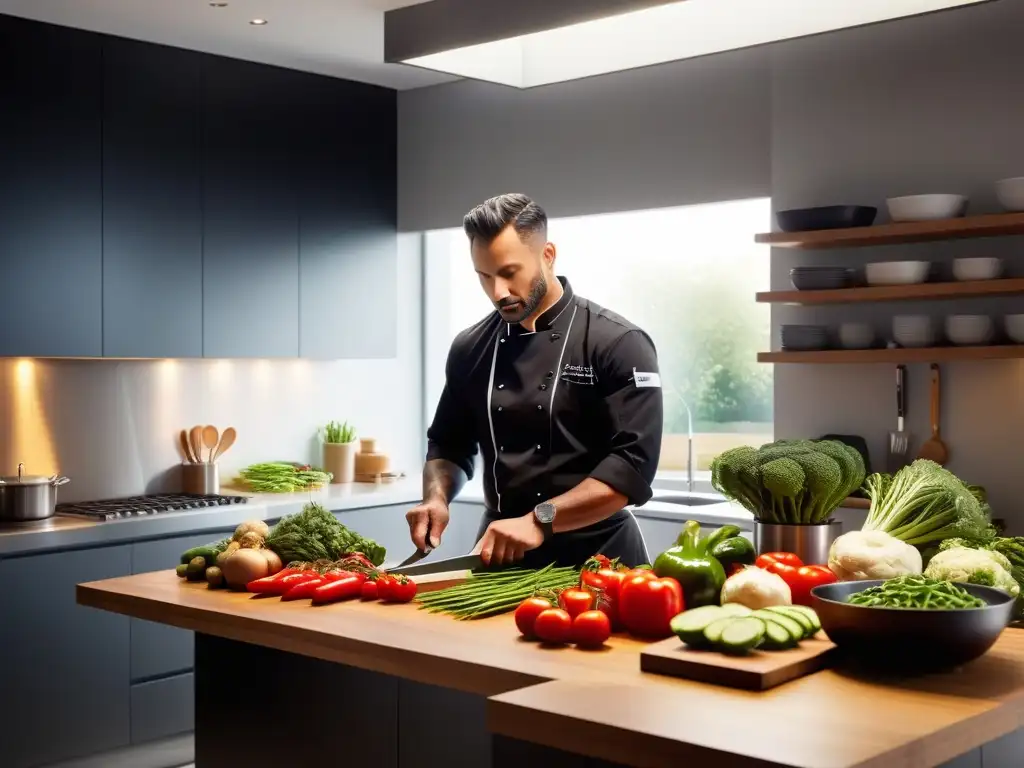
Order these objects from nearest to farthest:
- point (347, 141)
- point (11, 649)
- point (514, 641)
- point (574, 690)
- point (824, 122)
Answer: point (574, 690) → point (514, 641) → point (11, 649) → point (824, 122) → point (347, 141)

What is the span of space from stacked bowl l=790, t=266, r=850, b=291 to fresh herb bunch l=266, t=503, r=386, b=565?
208 cm

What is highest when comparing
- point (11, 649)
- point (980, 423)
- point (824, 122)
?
point (824, 122)

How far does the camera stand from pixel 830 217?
430 cm

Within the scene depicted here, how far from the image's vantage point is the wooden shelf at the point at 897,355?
3.94 metres

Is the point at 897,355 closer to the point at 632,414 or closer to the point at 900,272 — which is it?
the point at 900,272

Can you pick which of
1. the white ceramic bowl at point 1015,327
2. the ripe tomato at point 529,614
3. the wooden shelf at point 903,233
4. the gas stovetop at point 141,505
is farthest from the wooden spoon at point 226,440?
the ripe tomato at point 529,614

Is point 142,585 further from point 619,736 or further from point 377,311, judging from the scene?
point 377,311

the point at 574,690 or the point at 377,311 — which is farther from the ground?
the point at 377,311

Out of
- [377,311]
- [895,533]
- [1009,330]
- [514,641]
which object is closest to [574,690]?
[514,641]

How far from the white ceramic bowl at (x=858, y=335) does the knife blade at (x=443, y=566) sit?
203 centimetres

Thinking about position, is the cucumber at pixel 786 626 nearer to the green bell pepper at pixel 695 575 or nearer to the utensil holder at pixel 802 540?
the green bell pepper at pixel 695 575

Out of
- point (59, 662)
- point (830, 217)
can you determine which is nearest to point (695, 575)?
point (830, 217)

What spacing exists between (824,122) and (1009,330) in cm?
107

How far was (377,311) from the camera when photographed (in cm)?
598
